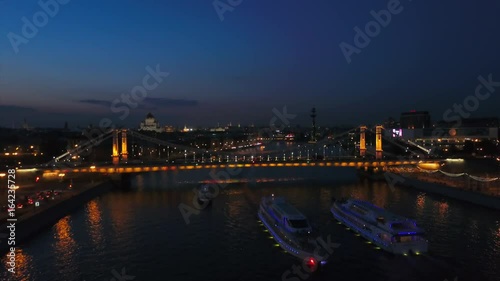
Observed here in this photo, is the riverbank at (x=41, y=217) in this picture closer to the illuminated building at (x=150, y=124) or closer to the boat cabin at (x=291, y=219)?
the boat cabin at (x=291, y=219)

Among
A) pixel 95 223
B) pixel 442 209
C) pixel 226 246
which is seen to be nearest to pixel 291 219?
pixel 226 246

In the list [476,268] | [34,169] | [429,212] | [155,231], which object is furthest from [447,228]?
[34,169]

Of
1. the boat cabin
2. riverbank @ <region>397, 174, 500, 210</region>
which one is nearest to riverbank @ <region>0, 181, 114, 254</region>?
the boat cabin

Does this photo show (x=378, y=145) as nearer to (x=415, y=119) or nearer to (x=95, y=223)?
(x=95, y=223)

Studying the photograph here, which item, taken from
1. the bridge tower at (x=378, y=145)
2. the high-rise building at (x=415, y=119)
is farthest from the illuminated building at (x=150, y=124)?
the bridge tower at (x=378, y=145)

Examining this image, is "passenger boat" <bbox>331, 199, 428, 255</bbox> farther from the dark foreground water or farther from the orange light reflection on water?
the orange light reflection on water

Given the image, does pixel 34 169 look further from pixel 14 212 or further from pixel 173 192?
pixel 14 212
